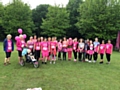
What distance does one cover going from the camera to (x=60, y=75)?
9812 mm

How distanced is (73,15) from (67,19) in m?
3.88

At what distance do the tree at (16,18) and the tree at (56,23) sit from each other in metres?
4.24

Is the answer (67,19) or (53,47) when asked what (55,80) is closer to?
(53,47)

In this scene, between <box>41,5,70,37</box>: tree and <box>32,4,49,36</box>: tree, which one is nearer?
<box>41,5,70,37</box>: tree

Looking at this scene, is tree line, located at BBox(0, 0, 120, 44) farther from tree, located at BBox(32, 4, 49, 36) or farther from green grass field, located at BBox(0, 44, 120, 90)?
green grass field, located at BBox(0, 44, 120, 90)

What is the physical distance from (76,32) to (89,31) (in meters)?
7.77

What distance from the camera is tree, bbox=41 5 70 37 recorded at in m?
41.2

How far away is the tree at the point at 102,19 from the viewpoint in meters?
35.7

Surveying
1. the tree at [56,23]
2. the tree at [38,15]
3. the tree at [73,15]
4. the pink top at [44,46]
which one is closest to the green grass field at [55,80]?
the pink top at [44,46]

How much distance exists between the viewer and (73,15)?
46.8m

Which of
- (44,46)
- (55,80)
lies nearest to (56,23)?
(44,46)

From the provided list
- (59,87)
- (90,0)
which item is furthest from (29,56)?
(90,0)

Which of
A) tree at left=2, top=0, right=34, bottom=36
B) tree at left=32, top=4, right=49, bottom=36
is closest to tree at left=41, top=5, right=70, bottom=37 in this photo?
tree at left=2, top=0, right=34, bottom=36

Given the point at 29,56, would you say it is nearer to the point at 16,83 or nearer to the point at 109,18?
the point at 16,83
